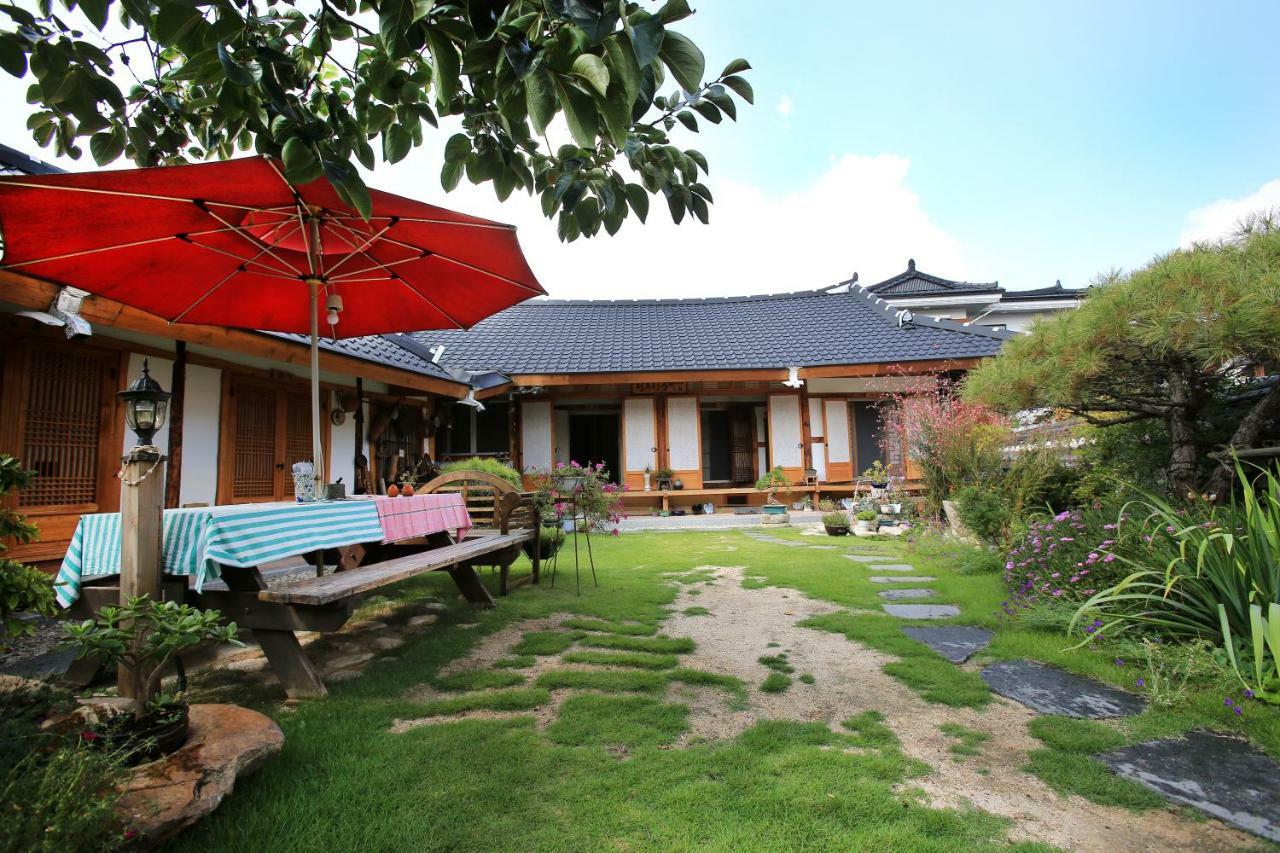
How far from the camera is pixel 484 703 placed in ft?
7.70

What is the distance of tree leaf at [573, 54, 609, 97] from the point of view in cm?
87

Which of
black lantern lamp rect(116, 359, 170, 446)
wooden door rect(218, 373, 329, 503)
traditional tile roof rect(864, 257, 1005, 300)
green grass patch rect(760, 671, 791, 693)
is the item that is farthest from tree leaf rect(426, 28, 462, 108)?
traditional tile roof rect(864, 257, 1005, 300)

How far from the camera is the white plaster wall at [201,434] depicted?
4.88m

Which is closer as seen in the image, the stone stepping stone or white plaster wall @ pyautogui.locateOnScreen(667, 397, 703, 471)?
the stone stepping stone

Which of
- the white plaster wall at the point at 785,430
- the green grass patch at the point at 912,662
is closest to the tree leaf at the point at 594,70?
the green grass patch at the point at 912,662

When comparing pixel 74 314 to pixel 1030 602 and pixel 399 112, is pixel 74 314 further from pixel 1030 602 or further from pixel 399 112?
pixel 1030 602

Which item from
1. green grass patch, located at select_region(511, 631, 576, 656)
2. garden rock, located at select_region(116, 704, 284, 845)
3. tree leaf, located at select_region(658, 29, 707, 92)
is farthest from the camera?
green grass patch, located at select_region(511, 631, 576, 656)

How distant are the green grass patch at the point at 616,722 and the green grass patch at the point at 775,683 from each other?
428mm

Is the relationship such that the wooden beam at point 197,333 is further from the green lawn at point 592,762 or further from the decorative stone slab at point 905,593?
the decorative stone slab at point 905,593

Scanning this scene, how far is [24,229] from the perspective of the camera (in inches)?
91.2

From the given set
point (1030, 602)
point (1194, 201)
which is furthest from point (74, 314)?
point (1194, 201)

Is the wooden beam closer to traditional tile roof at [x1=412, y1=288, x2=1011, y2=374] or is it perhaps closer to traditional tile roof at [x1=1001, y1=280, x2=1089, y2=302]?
traditional tile roof at [x1=412, y1=288, x2=1011, y2=374]

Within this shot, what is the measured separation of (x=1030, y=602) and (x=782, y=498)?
24.5 feet

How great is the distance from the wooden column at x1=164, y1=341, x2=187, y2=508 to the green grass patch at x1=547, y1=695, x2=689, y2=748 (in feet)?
14.0
